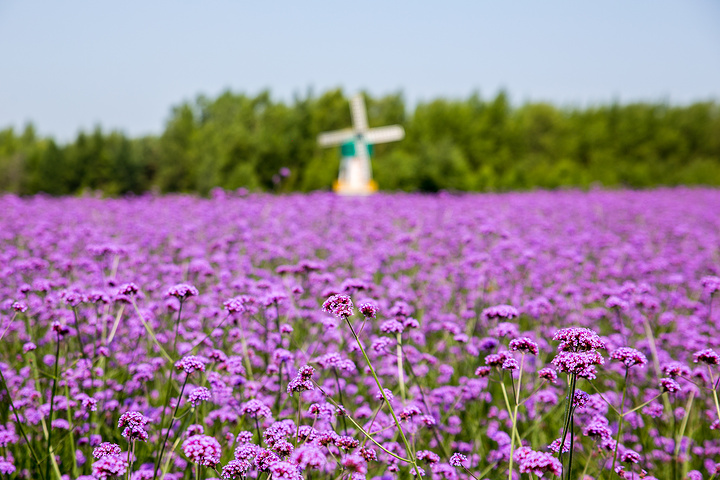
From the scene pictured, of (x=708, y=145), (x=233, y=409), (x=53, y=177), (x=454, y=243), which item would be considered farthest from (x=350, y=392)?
(x=708, y=145)

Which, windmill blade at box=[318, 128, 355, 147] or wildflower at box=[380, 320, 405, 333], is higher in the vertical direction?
windmill blade at box=[318, 128, 355, 147]

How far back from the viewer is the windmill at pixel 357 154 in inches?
908

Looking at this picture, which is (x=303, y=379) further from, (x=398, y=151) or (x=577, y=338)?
(x=398, y=151)

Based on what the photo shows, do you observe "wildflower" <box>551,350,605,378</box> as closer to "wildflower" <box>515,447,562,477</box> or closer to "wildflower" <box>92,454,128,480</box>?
"wildflower" <box>515,447,562,477</box>

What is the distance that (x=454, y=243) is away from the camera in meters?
8.31

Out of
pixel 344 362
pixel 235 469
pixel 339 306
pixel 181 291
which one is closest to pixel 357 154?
pixel 181 291

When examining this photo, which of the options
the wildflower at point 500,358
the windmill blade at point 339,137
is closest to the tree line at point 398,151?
the windmill blade at point 339,137

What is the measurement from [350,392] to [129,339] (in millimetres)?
2169

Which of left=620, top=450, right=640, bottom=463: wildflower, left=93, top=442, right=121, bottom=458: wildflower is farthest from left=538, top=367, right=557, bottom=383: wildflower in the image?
left=93, top=442, right=121, bottom=458: wildflower

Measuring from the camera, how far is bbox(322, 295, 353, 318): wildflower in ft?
6.70

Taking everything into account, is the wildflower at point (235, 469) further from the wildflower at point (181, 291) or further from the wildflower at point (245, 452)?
the wildflower at point (181, 291)

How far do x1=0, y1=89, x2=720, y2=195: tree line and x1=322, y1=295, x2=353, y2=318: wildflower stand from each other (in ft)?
65.0

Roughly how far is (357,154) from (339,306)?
22.8 meters

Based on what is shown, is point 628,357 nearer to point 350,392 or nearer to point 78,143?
point 350,392
